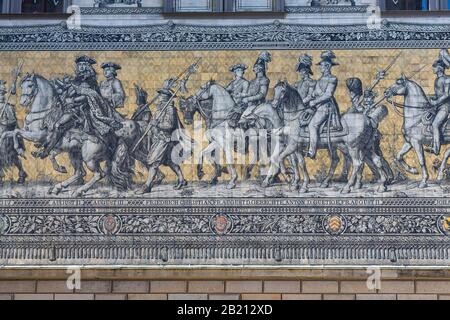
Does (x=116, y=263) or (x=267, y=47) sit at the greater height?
(x=267, y=47)

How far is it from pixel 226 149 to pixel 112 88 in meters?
1.33

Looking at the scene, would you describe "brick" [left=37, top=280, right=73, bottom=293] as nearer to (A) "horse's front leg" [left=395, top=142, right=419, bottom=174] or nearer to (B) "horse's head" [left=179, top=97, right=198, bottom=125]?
(B) "horse's head" [left=179, top=97, right=198, bottom=125]

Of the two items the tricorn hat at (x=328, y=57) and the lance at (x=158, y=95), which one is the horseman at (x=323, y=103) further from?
the lance at (x=158, y=95)

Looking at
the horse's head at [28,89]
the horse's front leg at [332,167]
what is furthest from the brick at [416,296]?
the horse's head at [28,89]

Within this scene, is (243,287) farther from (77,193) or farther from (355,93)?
(355,93)

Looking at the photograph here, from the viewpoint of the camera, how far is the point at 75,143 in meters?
10.2

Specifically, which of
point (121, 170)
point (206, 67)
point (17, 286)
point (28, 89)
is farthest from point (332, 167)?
point (17, 286)

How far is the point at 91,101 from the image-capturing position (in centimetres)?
1032

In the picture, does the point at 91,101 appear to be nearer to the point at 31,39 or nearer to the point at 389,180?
the point at 31,39

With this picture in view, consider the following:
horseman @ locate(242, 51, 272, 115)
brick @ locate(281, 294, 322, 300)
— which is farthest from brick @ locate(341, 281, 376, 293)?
horseman @ locate(242, 51, 272, 115)

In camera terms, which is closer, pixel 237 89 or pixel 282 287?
pixel 282 287

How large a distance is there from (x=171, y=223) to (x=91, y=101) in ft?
4.97
